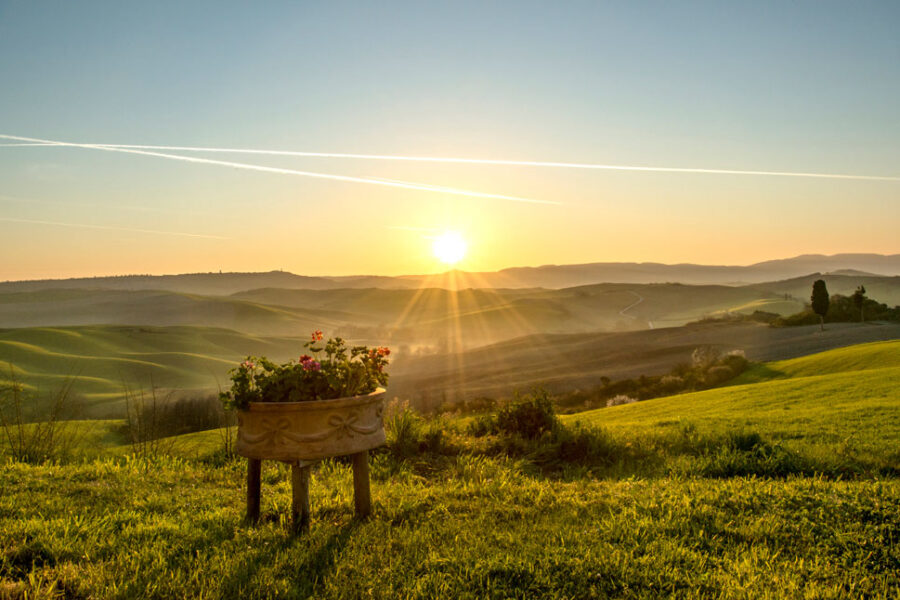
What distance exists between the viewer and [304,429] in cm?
481

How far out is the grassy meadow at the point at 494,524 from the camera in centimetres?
384

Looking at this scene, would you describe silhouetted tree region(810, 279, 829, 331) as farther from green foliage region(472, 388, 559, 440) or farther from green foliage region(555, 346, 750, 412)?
green foliage region(472, 388, 559, 440)

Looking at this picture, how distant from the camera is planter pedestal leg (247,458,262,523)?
17.6 feet

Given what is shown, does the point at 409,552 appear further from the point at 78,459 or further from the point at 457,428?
the point at 78,459

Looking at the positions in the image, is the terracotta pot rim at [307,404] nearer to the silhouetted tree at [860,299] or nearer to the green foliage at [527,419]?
the green foliage at [527,419]

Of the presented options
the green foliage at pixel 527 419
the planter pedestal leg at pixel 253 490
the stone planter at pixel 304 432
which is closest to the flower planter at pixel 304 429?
the stone planter at pixel 304 432

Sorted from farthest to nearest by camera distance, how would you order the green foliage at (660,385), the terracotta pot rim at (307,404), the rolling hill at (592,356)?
the rolling hill at (592,356) < the green foliage at (660,385) < the terracotta pot rim at (307,404)

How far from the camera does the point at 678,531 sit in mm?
4719

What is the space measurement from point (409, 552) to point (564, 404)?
1001 inches

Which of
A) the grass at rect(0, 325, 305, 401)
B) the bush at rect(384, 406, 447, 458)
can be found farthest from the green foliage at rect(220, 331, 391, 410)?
the grass at rect(0, 325, 305, 401)

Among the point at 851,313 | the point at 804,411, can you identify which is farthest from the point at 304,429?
the point at 851,313

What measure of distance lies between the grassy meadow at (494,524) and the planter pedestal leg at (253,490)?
0.13 metres

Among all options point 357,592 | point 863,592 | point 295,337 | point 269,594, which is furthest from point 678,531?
point 295,337

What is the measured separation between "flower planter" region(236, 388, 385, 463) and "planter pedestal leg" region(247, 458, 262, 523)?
1.49 ft
